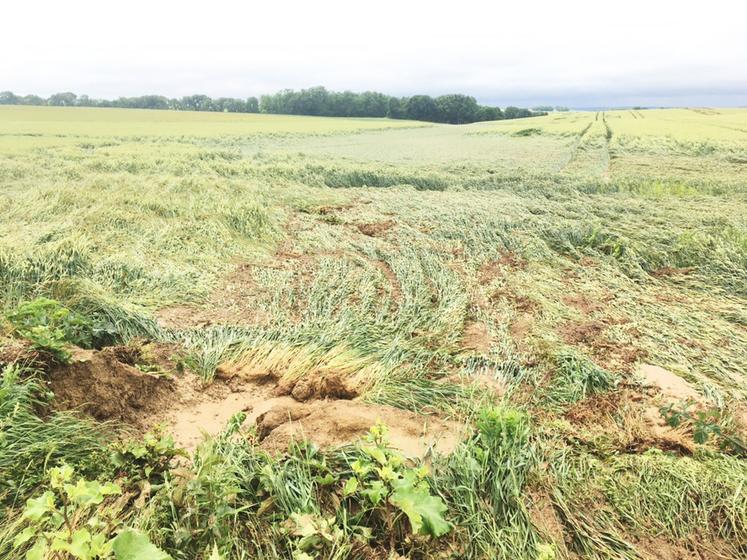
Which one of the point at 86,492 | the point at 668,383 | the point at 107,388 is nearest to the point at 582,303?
the point at 668,383

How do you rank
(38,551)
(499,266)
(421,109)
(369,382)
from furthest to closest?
(421,109) < (499,266) < (369,382) < (38,551)

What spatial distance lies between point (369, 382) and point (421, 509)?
4.83ft

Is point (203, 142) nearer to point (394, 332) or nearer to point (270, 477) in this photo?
point (394, 332)

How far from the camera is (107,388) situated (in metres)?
3.11

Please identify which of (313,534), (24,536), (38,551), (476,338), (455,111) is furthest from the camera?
(455,111)

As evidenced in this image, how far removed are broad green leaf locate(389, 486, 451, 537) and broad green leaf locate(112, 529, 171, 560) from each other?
1.04 m

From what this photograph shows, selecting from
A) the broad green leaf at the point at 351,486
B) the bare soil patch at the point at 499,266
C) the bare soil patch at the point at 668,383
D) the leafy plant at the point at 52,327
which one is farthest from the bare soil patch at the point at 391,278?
the leafy plant at the point at 52,327

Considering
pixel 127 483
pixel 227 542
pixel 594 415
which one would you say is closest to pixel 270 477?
pixel 227 542

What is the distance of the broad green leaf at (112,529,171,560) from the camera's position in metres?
1.71

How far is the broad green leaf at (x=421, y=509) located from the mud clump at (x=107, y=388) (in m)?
2.03

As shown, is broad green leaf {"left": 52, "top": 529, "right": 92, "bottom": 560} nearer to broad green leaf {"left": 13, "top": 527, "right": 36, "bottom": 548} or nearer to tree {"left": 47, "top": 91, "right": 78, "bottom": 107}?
broad green leaf {"left": 13, "top": 527, "right": 36, "bottom": 548}

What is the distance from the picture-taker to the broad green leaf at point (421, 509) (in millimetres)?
2053

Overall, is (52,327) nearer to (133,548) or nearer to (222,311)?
(222,311)

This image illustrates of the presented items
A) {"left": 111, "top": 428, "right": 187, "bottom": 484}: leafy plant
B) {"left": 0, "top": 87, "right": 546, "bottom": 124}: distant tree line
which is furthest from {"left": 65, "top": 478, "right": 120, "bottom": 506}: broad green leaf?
{"left": 0, "top": 87, "right": 546, "bottom": 124}: distant tree line
